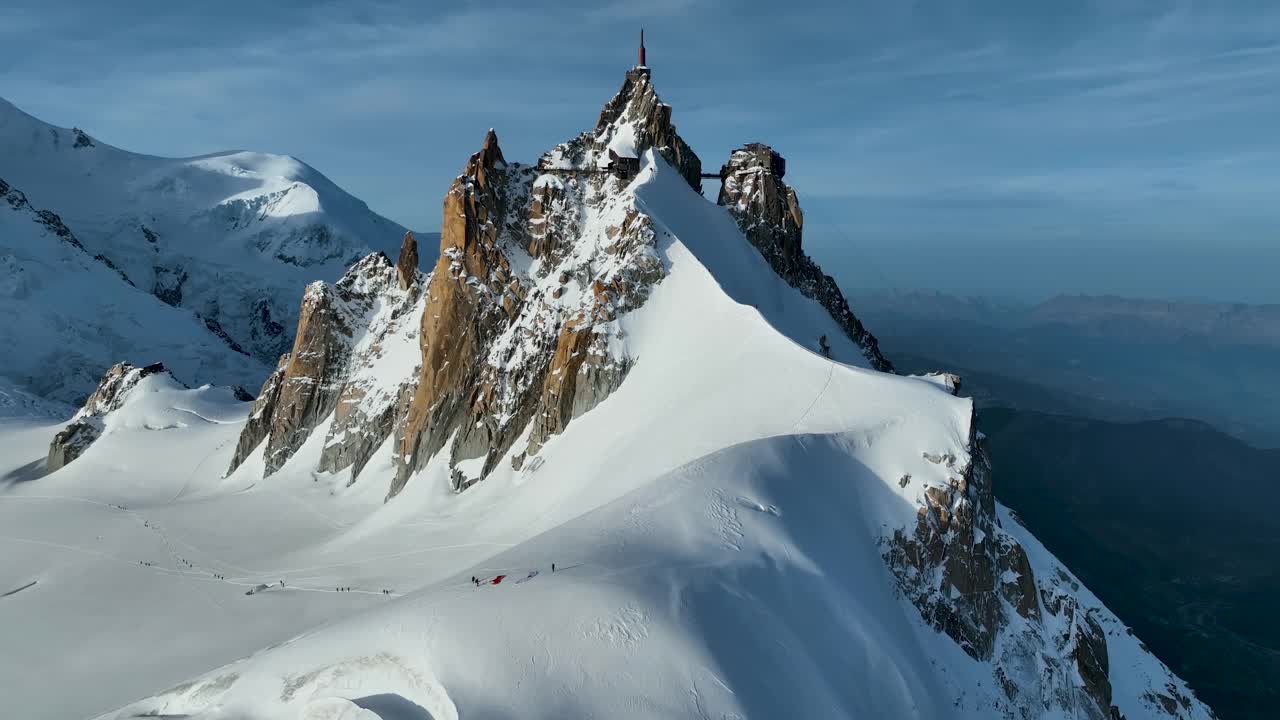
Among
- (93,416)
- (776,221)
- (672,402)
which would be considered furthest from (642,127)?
(93,416)

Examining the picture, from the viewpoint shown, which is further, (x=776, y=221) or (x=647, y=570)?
(x=776, y=221)

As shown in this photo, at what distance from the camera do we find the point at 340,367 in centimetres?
9844

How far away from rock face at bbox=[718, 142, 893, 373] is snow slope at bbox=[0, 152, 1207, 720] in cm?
562

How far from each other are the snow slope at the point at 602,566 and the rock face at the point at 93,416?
1090 centimetres

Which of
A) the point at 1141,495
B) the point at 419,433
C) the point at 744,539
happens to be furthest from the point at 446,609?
the point at 1141,495

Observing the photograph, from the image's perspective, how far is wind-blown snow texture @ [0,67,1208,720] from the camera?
94.4 ft

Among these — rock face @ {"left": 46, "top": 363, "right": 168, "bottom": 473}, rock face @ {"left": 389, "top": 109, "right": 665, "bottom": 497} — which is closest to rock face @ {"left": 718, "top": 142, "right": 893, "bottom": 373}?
rock face @ {"left": 389, "top": 109, "right": 665, "bottom": 497}

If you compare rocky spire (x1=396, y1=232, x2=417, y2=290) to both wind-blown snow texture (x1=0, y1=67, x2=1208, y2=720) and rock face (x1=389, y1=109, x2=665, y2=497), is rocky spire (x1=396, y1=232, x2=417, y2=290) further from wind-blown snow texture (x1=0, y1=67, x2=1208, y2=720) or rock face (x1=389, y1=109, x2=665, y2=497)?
wind-blown snow texture (x1=0, y1=67, x2=1208, y2=720)

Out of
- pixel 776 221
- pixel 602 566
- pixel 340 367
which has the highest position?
pixel 776 221

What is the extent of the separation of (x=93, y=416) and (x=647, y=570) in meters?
117

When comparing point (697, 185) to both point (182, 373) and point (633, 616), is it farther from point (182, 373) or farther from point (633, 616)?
point (182, 373)

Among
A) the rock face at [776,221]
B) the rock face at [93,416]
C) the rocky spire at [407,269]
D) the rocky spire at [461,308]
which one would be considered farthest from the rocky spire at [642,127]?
the rock face at [93,416]

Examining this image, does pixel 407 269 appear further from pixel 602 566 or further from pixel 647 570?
pixel 647 570

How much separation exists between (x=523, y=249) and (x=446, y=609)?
59.0m
